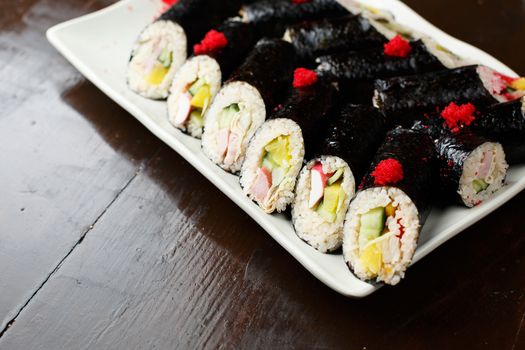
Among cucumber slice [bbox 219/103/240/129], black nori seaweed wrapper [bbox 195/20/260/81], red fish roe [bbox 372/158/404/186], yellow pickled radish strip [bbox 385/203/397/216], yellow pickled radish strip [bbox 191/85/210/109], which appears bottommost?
yellow pickled radish strip [bbox 191/85/210/109]

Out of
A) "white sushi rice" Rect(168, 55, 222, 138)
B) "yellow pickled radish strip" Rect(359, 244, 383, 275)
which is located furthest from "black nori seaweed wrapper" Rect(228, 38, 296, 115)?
"yellow pickled radish strip" Rect(359, 244, 383, 275)

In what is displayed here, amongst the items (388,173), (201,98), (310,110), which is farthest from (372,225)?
(201,98)

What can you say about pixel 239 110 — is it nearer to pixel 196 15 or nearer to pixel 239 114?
pixel 239 114

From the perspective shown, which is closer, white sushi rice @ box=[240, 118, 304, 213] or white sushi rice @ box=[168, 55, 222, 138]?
white sushi rice @ box=[240, 118, 304, 213]

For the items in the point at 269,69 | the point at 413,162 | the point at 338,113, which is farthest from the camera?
the point at 269,69

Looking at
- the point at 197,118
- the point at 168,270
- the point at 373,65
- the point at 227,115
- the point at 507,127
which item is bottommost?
the point at 168,270

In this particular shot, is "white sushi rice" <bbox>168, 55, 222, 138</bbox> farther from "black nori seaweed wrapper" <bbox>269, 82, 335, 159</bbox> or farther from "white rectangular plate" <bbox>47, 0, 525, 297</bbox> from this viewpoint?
"black nori seaweed wrapper" <bbox>269, 82, 335, 159</bbox>
